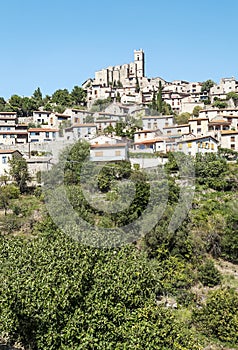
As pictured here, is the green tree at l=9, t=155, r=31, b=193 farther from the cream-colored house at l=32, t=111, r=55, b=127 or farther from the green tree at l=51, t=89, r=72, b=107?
the green tree at l=51, t=89, r=72, b=107

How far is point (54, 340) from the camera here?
9.02m

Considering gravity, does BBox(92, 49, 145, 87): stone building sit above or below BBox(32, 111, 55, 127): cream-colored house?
above

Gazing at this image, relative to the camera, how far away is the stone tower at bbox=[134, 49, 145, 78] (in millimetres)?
64062

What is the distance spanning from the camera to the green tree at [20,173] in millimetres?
25219

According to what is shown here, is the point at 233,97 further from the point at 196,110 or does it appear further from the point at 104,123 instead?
the point at 104,123

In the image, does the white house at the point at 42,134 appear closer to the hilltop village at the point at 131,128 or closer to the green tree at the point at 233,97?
the hilltop village at the point at 131,128

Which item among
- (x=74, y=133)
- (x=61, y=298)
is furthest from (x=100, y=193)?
(x=61, y=298)

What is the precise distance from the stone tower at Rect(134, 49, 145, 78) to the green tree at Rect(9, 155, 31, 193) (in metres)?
41.8

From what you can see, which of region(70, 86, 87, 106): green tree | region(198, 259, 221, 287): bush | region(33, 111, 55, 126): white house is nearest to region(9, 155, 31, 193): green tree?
region(198, 259, 221, 287): bush

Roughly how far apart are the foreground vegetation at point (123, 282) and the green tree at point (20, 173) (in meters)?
2.74

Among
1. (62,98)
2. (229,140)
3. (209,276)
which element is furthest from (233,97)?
(209,276)

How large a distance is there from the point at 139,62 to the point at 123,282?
191 feet

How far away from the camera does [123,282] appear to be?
1077 centimetres

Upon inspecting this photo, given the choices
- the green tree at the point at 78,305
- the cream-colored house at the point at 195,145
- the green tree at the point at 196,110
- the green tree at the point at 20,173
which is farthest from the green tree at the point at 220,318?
the green tree at the point at 196,110
